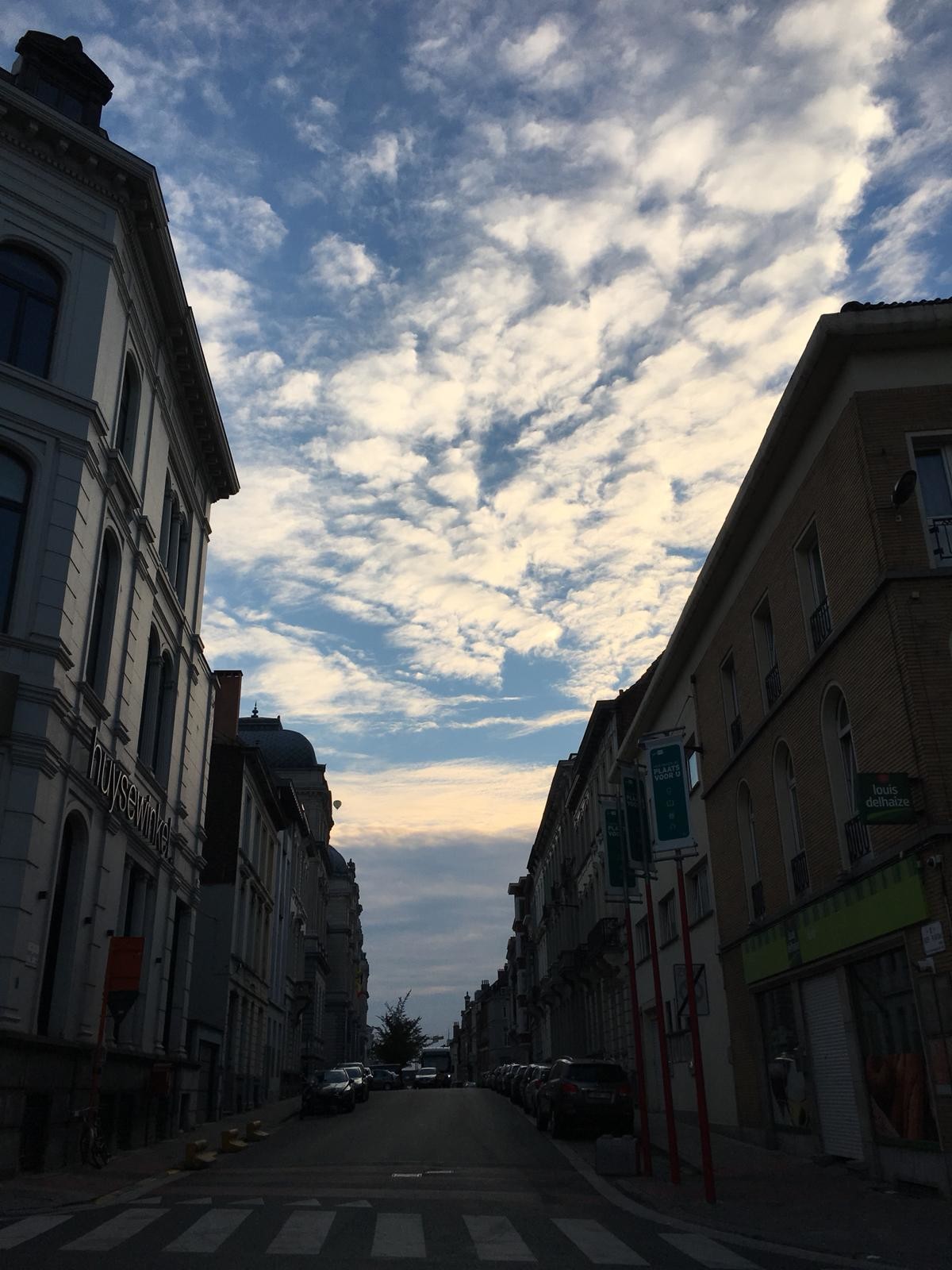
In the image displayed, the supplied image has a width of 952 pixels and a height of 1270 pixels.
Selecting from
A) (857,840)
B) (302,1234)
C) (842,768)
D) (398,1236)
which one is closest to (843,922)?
(857,840)

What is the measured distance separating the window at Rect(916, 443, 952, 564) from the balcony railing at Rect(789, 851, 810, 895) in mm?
6073

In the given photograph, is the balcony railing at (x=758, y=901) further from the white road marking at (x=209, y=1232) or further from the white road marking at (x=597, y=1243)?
the white road marking at (x=209, y=1232)

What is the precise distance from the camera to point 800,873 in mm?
18859

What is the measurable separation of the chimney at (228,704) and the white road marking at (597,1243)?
1170 inches

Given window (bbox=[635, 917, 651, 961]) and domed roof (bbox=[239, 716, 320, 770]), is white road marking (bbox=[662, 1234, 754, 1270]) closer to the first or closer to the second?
window (bbox=[635, 917, 651, 961])

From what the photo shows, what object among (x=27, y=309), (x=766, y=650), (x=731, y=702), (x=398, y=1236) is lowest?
(x=398, y=1236)

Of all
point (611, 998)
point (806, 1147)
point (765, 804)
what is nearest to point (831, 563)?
point (765, 804)

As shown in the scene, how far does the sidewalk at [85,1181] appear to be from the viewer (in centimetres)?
1278

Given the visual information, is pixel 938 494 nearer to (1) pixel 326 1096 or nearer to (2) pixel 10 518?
(2) pixel 10 518

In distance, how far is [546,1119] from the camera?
82.3 ft

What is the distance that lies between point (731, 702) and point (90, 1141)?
47.9 feet

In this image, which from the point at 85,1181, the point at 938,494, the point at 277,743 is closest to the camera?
the point at 85,1181

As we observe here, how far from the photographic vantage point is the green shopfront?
13.6 meters

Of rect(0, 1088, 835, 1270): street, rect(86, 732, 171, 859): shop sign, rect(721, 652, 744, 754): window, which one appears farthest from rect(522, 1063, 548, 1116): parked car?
rect(86, 732, 171, 859): shop sign
